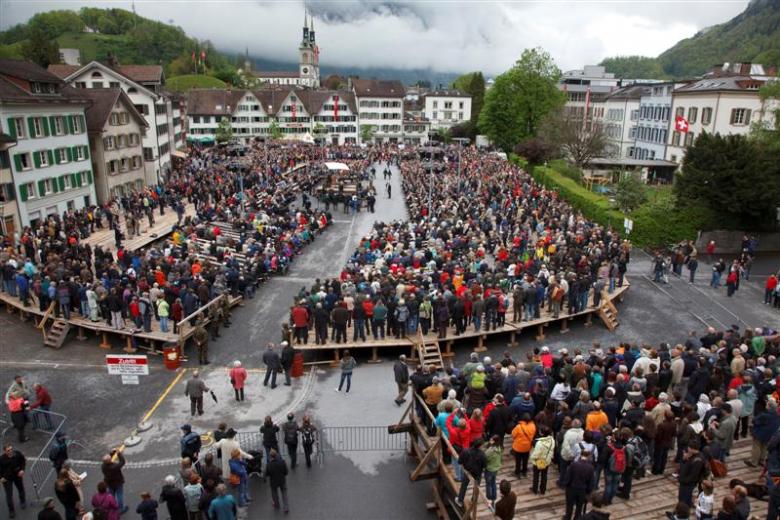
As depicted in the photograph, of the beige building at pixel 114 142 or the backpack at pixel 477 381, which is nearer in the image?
the backpack at pixel 477 381

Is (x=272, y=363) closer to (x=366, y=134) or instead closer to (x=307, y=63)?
(x=366, y=134)

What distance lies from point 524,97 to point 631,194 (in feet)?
134

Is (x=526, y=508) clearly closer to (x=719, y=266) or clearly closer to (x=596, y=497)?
(x=596, y=497)

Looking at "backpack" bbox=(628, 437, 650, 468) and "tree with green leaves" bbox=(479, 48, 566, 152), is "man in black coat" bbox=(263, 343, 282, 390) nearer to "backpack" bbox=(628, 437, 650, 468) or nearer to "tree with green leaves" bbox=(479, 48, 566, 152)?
"backpack" bbox=(628, 437, 650, 468)

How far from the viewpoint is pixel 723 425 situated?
10961 mm

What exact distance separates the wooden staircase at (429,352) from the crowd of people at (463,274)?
0.45 m

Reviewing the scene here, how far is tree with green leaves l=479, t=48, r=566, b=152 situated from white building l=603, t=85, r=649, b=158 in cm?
639

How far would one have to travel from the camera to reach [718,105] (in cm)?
4766

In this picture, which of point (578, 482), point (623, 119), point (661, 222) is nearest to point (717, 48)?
point (623, 119)

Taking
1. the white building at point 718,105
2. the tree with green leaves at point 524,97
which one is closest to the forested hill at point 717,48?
the tree with green leaves at point 524,97

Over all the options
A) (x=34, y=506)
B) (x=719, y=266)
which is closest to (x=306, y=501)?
(x=34, y=506)

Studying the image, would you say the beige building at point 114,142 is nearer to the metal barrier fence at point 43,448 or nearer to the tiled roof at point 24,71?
the tiled roof at point 24,71

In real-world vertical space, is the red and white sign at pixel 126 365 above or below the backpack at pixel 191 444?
above

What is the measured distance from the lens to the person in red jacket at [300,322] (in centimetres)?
1825
